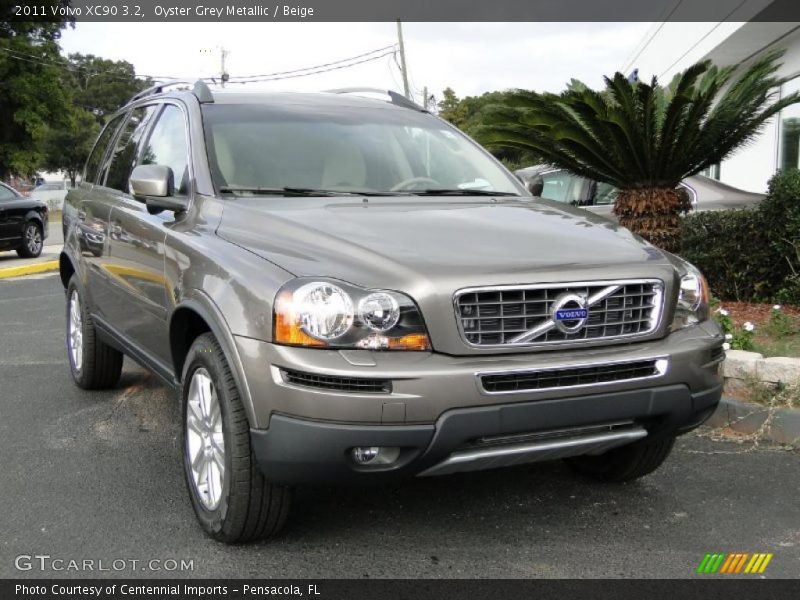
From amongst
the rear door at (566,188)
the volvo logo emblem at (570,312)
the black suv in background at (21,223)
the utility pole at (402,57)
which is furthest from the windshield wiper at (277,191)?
the utility pole at (402,57)

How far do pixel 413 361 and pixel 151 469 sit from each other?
2.01 metres

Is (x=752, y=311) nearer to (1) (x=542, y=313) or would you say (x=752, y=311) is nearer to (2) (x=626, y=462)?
(2) (x=626, y=462)

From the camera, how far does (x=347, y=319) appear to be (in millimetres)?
2861

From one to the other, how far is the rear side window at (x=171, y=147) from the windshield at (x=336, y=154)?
17 cm

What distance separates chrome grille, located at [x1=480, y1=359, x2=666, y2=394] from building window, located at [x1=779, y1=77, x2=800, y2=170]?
585 inches

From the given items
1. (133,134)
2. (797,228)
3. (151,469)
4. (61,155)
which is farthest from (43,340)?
(61,155)

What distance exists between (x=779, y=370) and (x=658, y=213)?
3.55 m

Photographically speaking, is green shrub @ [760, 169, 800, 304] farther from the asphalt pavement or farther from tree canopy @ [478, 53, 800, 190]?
the asphalt pavement

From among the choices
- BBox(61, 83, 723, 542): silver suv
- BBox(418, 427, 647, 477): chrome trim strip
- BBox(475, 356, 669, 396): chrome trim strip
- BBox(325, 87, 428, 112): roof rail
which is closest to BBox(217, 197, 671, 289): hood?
BBox(61, 83, 723, 542): silver suv

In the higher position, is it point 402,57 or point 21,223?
point 402,57

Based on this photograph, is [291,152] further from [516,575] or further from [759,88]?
[759,88]

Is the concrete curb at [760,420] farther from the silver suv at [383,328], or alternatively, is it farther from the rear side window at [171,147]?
the rear side window at [171,147]

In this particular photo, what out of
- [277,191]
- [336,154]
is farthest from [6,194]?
[277,191]

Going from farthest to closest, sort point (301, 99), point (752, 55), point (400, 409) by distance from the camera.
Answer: point (752, 55) → point (301, 99) → point (400, 409)
